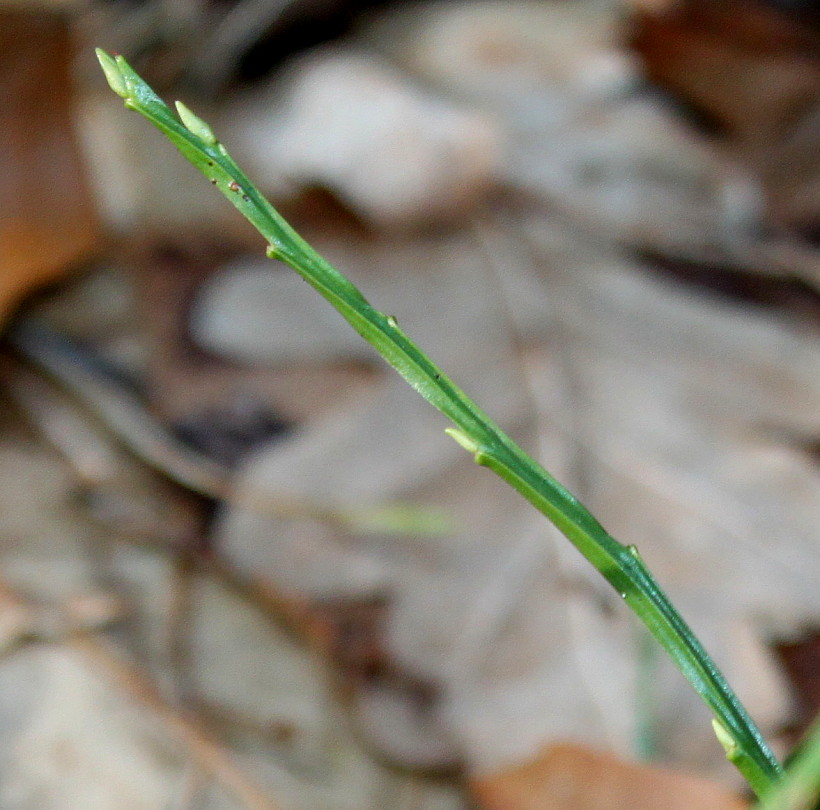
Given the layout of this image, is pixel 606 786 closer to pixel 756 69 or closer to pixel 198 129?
pixel 198 129

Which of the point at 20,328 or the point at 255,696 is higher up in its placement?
the point at 20,328

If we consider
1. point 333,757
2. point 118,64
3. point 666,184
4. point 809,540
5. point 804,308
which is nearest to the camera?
point 118,64

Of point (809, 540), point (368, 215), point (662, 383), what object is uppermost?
point (368, 215)

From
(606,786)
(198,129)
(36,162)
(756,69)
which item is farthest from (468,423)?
(756,69)

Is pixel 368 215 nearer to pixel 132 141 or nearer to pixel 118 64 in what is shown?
pixel 132 141

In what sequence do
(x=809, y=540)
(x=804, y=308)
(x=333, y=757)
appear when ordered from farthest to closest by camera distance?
(x=804, y=308), (x=809, y=540), (x=333, y=757)

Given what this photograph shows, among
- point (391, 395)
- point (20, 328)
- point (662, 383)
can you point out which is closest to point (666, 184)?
point (662, 383)

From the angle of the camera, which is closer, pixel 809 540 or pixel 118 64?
pixel 118 64

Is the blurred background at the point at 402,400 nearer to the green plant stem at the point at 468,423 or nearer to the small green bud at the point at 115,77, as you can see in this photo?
the green plant stem at the point at 468,423
